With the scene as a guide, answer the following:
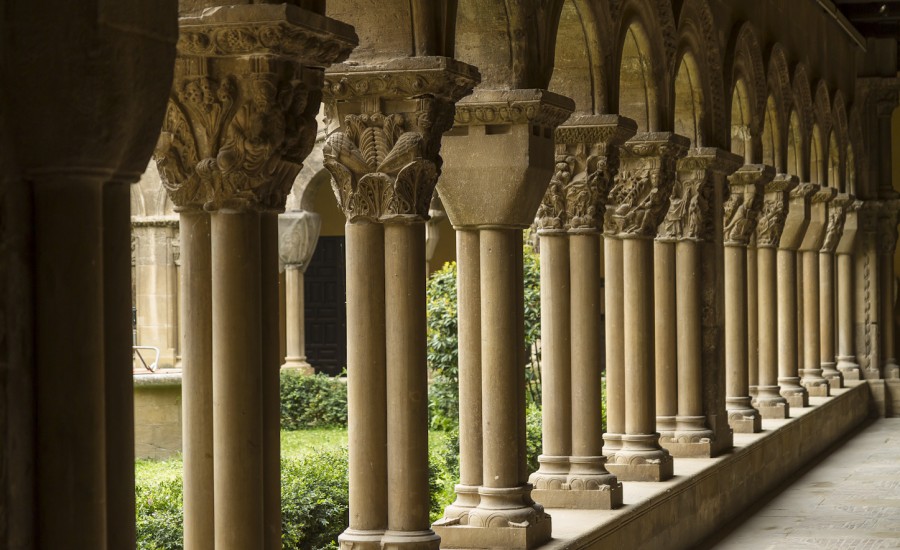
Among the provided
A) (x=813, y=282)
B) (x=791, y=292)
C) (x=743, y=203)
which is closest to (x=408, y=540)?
(x=743, y=203)

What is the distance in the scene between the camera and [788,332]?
13.5 m

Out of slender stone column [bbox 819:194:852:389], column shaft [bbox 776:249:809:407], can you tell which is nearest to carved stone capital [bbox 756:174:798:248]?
column shaft [bbox 776:249:809:407]

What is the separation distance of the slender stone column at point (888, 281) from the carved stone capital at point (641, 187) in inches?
362

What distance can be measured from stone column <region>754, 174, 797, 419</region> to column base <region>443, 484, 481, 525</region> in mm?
6672

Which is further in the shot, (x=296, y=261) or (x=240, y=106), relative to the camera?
(x=296, y=261)

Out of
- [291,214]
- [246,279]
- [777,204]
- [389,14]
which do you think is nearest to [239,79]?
[246,279]

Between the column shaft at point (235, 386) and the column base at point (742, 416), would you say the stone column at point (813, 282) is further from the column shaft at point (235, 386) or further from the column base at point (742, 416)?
the column shaft at point (235, 386)

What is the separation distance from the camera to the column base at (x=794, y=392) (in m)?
13.1

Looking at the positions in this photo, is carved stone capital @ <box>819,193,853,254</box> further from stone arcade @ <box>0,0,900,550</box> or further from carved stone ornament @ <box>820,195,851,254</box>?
stone arcade @ <box>0,0,900,550</box>

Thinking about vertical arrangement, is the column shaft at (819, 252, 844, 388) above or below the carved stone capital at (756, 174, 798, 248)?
below

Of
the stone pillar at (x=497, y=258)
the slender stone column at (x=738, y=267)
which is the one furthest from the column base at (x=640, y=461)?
the slender stone column at (x=738, y=267)

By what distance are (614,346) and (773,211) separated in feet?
15.1

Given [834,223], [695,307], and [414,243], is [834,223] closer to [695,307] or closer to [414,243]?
[695,307]

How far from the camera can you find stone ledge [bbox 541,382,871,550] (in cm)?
671
